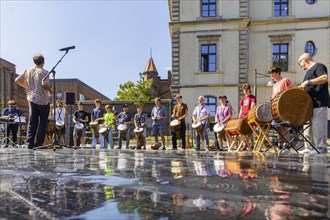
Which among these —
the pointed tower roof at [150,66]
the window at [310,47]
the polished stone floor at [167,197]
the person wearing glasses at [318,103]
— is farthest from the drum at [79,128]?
the pointed tower roof at [150,66]

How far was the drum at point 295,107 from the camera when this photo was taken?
544cm

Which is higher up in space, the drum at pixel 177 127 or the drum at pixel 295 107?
the drum at pixel 295 107

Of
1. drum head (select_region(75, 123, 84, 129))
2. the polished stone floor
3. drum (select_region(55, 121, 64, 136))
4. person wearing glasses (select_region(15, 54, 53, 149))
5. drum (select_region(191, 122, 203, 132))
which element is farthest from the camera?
drum head (select_region(75, 123, 84, 129))

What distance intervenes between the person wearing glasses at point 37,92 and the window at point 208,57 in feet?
65.1

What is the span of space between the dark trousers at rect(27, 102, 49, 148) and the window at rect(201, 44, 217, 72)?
65.2 ft

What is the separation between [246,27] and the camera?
983 inches

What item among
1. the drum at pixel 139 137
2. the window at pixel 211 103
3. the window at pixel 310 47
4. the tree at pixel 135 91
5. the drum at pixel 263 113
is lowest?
the drum at pixel 139 137

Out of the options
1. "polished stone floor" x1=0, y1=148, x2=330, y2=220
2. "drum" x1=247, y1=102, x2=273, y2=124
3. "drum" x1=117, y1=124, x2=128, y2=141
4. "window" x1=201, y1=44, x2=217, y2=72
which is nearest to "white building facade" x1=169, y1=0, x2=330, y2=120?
"window" x1=201, y1=44, x2=217, y2=72

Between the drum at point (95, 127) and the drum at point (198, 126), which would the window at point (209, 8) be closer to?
the drum at point (95, 127)

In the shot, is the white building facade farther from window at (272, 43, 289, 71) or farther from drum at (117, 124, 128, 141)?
drum at (117, 124, 128, 141)

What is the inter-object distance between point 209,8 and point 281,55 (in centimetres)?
679

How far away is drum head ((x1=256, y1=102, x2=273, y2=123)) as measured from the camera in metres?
6.50

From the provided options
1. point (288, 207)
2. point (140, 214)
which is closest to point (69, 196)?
point (140, 214)

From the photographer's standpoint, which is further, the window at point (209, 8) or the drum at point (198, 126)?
the window at point (209, 8)
